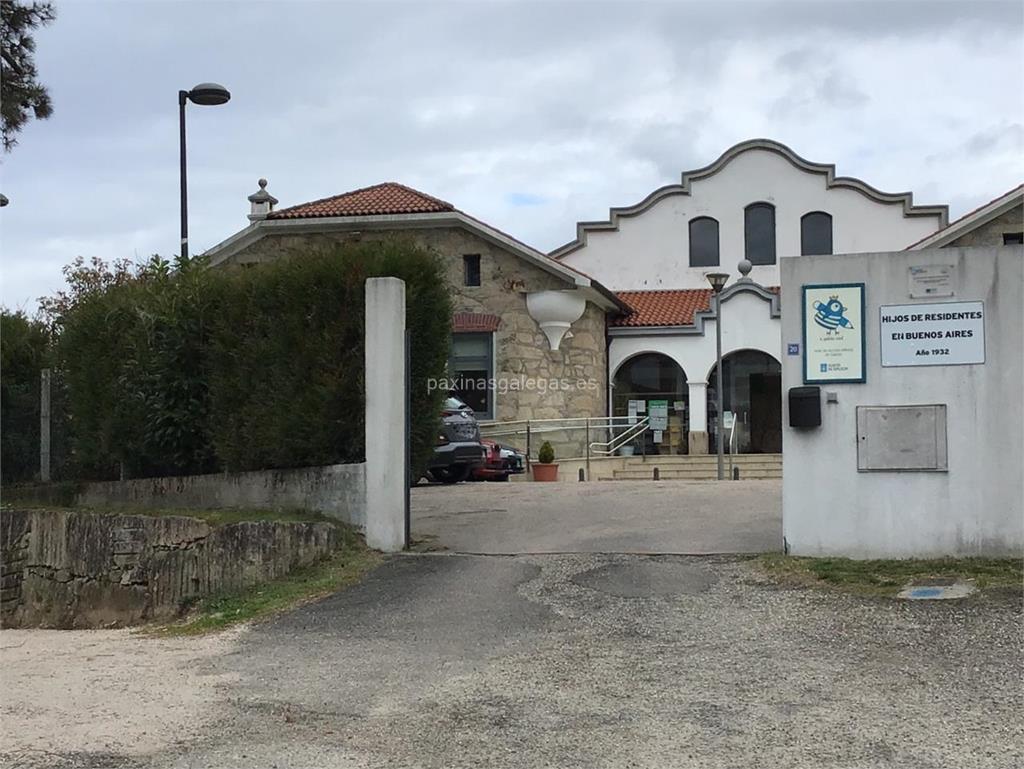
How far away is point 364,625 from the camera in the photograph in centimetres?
870

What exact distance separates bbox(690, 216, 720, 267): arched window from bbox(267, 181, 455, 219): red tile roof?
10396mm

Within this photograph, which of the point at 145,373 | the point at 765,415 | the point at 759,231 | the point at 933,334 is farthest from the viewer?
the point at 759,231

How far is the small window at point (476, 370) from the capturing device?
28953 mm

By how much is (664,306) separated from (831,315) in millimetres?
23975

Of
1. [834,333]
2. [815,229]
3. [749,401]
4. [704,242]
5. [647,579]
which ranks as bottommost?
[647,579]

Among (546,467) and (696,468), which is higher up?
(546,467)

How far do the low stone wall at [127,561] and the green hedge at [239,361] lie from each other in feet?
3.99

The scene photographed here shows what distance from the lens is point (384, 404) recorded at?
11305 millimetres


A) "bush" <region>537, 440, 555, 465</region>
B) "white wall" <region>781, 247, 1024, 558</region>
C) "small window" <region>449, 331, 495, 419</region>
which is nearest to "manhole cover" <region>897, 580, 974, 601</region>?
"white wall" <region>781, 247, 1024, 558</region>

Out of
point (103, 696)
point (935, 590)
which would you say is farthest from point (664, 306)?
point (103, 696)

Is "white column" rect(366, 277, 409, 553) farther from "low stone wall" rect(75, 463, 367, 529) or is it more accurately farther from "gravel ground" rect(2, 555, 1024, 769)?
"gravel ground" rect(2, 555, 1024, 769)

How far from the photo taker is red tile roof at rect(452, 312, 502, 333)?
2883 centimetres

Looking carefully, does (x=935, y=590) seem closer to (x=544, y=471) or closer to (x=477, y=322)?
(x=544, y=471)

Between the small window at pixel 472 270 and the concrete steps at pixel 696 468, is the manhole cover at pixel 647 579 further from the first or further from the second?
the small window at pixel 472 270
